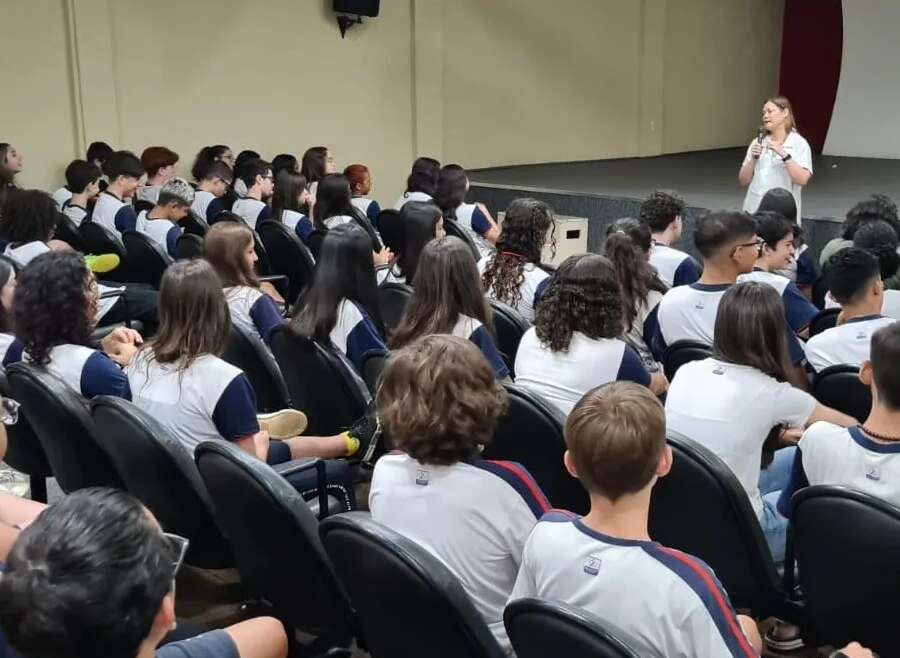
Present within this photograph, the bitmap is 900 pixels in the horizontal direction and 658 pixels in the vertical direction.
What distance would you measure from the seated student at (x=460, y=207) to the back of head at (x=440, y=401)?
4.24 m

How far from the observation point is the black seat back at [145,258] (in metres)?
4.83

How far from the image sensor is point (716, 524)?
206 centimetres

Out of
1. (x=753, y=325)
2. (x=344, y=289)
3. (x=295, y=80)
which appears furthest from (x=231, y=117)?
(x=753, y=325)

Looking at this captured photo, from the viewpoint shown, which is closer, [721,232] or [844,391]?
[844,391]

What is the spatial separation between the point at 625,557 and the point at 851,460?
766 mm

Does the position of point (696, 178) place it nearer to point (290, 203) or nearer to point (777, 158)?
point (777, 158)

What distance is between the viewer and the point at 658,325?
11.6 feet

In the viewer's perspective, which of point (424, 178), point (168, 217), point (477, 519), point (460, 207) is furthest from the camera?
point (424, 178)

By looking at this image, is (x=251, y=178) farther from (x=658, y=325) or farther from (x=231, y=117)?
(x=658, y=325)

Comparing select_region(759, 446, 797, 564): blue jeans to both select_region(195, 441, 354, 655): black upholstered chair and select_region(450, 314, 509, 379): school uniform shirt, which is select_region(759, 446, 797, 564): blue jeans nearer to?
select_region(450, 314, 509, 379): school uniform shirt

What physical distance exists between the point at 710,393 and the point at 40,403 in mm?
1630

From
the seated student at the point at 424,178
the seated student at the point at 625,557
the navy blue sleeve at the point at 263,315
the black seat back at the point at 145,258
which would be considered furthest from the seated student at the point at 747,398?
the seated student at the point at 424,178

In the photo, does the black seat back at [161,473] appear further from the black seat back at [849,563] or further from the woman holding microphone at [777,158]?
the woman holding microphone at [777,158]

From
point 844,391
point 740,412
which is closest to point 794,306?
point 844,391
